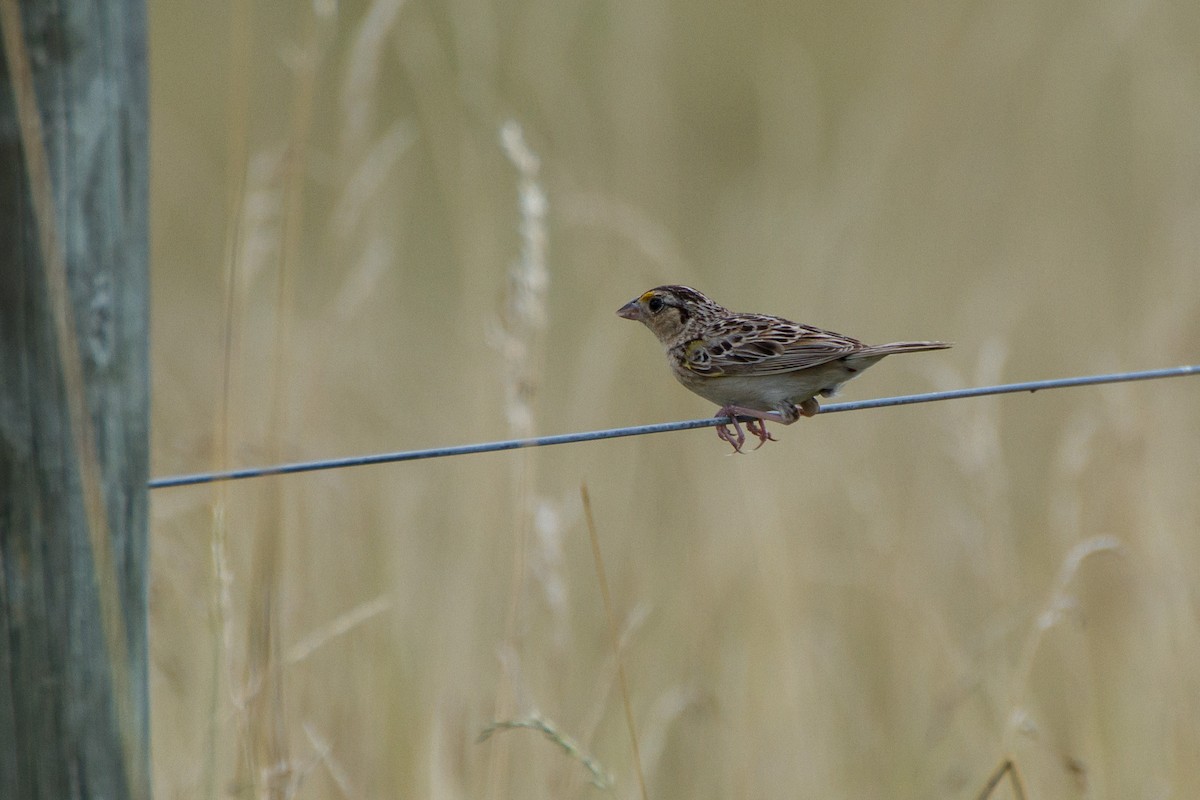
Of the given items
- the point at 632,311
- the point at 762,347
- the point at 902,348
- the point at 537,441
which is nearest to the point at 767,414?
the point at 762,347

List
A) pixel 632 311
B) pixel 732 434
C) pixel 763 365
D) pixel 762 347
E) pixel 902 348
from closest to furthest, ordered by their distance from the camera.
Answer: pixel 902 348 → pixel 763 365 → pixel 762 347 → pixel 732 434 → pixel 632 311

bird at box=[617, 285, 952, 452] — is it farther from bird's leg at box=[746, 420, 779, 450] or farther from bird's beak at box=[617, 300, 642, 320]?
bird's beak at box=[617, 300, 642, 320]

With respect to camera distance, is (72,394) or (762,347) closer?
(72,394)

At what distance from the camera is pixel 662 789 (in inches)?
228

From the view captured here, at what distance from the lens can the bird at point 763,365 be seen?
194 inches

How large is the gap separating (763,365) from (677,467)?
5.71ft

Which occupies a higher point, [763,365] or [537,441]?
[763,365]

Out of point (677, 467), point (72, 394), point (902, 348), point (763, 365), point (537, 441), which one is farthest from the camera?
point (677, 467)

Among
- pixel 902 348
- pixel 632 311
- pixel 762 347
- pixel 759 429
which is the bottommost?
pixel 759 429

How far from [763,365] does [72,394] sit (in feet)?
9.98

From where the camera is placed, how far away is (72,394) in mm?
2426

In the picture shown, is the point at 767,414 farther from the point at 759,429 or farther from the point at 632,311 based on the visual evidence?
the point at 632,311

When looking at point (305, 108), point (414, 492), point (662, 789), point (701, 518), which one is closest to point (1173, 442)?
point (701, 518)

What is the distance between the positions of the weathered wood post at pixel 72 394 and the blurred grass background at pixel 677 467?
0.99 feet
